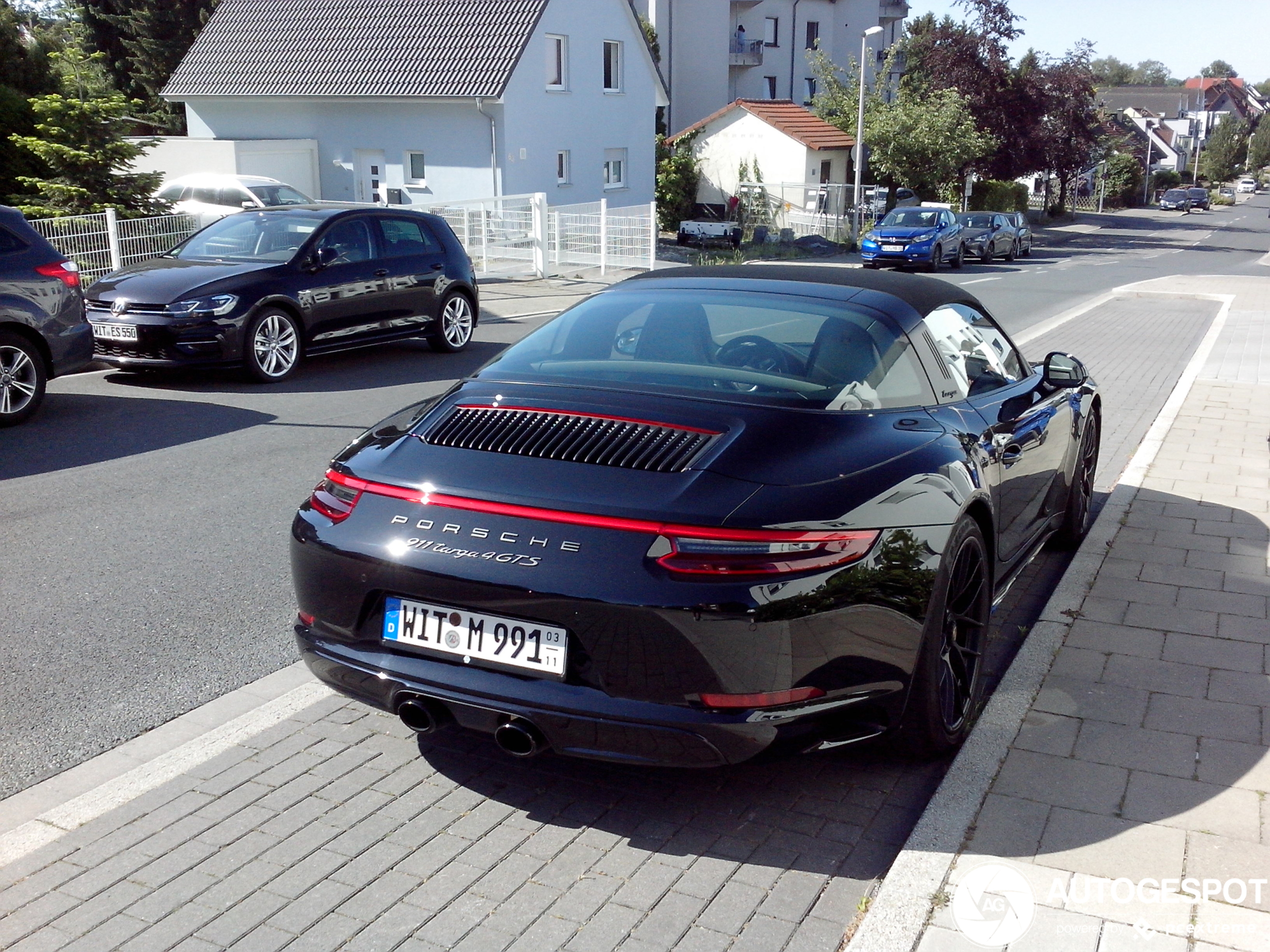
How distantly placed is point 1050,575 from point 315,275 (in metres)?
8.01

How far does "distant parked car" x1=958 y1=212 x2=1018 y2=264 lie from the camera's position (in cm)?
3419

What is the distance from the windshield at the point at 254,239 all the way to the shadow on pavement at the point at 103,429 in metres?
2.09

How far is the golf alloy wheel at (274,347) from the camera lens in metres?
11.1

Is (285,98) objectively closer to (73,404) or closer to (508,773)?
(73,404)

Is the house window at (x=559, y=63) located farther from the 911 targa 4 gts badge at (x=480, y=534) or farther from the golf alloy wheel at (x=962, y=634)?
the 911 targa 4 gts badge at (x=480, y=534)

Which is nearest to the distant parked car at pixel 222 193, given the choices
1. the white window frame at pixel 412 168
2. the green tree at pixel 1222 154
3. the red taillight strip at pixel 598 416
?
the white window frame at pixel 412 168

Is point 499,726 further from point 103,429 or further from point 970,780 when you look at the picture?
point 103,429

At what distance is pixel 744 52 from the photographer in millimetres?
57594

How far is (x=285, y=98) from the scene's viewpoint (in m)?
35.2

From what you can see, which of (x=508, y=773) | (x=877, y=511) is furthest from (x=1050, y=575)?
(x=508, y=773)

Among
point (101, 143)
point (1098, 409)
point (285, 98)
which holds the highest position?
point (285, 98)

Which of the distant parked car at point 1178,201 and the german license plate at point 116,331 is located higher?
the distant parked car at point 1178,201

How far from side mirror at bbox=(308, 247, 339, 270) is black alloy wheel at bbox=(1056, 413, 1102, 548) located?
25.2 feet

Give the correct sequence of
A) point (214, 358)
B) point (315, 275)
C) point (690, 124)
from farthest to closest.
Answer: point (690, 124) → point (315, 275) → point (214, 358)
